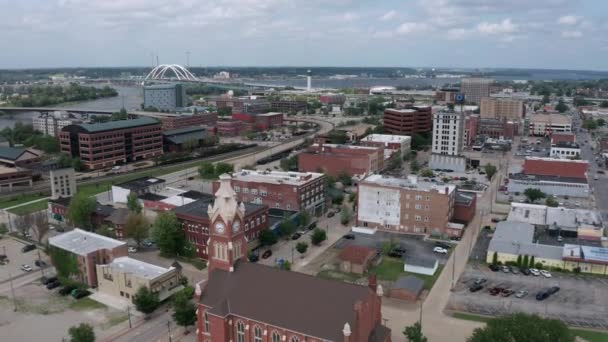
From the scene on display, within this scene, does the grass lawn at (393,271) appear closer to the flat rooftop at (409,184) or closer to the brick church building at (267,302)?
the flat rooftop at (409,184)

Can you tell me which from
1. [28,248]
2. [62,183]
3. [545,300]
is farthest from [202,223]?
[545,300]

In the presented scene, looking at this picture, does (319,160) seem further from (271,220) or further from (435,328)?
(435,328)

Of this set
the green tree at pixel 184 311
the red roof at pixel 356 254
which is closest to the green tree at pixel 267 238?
the red roof at pixel 356 254

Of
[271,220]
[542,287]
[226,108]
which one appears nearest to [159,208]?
[271,220]

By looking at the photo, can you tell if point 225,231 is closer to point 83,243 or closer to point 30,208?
point 83,243

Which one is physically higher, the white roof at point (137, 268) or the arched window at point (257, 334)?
the arched window at point (257, 334)

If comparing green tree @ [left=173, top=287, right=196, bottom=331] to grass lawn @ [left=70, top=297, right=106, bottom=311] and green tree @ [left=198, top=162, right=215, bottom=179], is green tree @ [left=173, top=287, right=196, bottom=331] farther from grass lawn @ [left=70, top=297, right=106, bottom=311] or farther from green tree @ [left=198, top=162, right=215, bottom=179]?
green tree @ [left=198, top=162, right=215, bottom=179]
